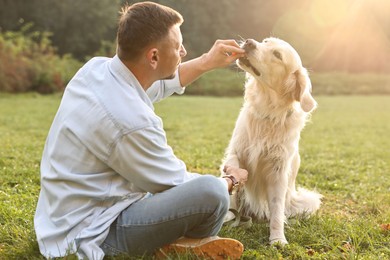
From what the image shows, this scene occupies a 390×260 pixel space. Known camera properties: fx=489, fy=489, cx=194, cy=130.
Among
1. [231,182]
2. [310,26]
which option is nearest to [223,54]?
[231,182]

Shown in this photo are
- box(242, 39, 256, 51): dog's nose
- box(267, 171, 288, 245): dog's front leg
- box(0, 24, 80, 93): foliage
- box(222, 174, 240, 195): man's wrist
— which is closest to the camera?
box(222, 174, 240, 195): man's wrist

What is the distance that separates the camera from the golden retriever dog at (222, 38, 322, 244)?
13.0ft

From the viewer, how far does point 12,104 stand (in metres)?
14.1

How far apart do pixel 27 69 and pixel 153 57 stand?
1718 cm

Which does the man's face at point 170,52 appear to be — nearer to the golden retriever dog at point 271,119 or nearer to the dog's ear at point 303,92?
the golden retriever dog at point 271,119

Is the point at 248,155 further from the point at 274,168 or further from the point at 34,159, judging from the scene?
the point at 34,159

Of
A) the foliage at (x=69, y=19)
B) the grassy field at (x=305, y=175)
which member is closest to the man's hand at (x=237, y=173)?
the grassy field at (x=305, y=175)

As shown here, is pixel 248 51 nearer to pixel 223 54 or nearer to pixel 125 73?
pixel 223 54

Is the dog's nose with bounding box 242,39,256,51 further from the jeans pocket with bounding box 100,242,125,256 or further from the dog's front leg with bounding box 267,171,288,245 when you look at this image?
the jeans pocket with bounding box 100,242,125,256

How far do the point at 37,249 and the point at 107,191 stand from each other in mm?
687

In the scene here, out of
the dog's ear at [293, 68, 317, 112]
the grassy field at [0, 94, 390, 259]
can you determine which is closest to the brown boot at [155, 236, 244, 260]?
the grassy field at [0, 94, 390, 259]

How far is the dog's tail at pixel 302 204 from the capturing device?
14.2 ft

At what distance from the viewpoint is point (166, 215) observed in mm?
2840

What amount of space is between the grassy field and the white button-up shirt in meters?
0.44
